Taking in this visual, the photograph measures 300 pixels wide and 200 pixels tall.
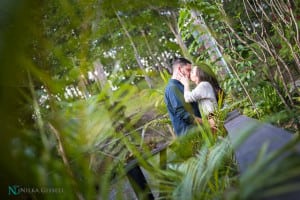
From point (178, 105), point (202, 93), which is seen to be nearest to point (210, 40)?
point (202, 93)

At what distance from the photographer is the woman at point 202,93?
3062mm

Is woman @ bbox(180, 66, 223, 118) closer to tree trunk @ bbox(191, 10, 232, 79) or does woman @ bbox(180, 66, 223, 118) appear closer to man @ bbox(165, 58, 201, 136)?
man @ bbox(165, 58, 201, 136)

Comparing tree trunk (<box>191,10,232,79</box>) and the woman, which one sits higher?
tree trunk (<box>191,10,232,79</box>)

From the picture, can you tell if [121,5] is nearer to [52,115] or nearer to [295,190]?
[52,115]

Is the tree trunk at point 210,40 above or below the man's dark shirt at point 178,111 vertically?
above

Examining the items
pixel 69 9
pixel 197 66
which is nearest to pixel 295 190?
pixel 69 9

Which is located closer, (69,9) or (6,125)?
(6,125)

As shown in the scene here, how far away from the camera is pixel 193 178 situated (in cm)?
95

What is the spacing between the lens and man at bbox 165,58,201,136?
2863 mm

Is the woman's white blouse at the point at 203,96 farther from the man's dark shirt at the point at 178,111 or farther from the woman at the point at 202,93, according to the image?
the man's dark shirt at the point at 178,111

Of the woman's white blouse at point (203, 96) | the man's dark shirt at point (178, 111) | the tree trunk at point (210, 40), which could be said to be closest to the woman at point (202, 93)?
the woman's white blouse at point (203, 96)

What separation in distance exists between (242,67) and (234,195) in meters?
3.48

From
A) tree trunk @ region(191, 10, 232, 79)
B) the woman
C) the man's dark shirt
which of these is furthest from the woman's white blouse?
tree trunk @ region(191, 10, 232, 79)

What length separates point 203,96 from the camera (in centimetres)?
310
